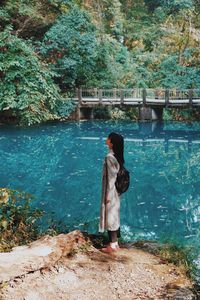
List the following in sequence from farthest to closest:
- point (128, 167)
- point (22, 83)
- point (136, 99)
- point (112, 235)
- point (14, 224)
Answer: point (136, 99), point (22, 83), point (128, 167), point (14, 224), point (112, 235)

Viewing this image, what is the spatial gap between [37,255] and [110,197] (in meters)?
1.13

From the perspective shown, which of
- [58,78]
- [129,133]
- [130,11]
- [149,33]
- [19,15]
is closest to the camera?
[129,133]

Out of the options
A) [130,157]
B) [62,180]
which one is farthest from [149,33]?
[62,180]

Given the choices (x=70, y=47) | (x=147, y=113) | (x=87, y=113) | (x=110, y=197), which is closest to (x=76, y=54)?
(x=70, y=47)

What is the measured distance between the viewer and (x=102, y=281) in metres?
4.62

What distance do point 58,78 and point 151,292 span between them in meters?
20.3

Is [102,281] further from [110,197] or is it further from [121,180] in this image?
[121,180]

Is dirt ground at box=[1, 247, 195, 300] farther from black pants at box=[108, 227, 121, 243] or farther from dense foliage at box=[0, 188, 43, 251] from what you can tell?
dense foliage at box=[0, 188, 43, 251]

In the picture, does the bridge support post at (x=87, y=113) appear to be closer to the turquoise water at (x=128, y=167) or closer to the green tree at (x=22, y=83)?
the turquoise water at (x=128, y=167)

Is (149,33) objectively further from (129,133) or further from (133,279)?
(133,279)

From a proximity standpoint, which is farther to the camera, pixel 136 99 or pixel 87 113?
pixel 87 113

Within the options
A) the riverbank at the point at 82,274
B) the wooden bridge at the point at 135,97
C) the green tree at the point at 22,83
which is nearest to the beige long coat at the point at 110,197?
the riverbank at the point at 82,274

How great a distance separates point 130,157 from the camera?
49.0 ft

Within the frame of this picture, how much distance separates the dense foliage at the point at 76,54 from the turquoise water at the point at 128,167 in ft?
6.76
